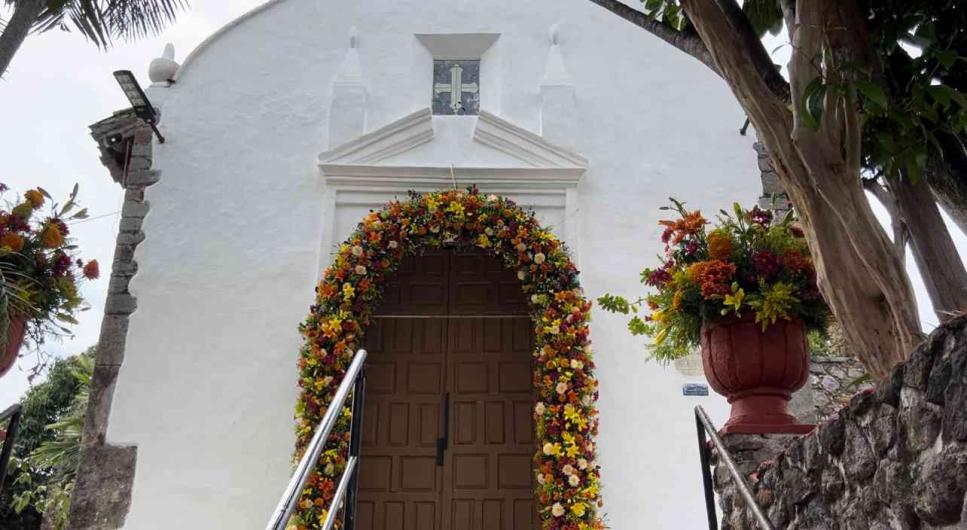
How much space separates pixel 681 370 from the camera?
6.54m

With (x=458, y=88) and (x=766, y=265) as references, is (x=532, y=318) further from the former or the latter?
(x=766, y=265)

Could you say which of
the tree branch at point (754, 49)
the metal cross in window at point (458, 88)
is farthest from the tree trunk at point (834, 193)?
the metal cross in window at point (458, 88)

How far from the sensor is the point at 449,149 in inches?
287

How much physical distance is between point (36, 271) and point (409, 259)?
323cm

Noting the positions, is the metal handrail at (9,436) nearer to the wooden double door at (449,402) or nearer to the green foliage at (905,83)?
the green foliage at (905,83)

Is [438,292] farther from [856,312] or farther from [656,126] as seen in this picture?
[856,312]

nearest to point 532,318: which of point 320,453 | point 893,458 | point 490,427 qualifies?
point 490,427

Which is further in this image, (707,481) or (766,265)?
(766,265)

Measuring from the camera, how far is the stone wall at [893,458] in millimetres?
1984

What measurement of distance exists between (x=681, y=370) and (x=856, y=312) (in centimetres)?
354

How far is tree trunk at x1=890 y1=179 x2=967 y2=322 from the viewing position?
3.27m

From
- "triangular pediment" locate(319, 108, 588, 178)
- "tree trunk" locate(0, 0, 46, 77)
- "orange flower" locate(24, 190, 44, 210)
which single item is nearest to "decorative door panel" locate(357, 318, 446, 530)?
"triangular pediment" locate(319, 108, 588, 178)

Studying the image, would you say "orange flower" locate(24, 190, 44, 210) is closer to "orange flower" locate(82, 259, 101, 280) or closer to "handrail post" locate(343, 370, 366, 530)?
"orange flower" locate(82, 259, 101, 280)

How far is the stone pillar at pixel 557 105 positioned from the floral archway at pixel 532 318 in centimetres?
87
